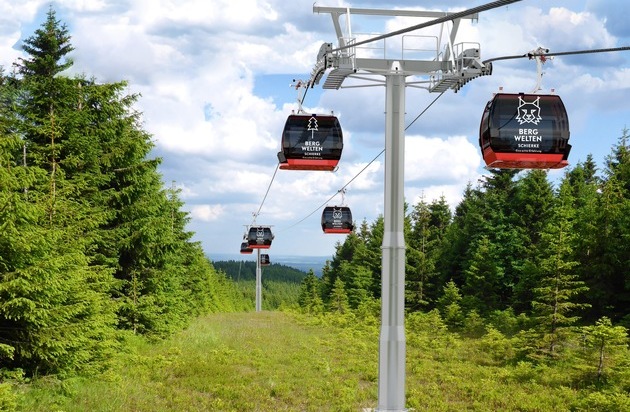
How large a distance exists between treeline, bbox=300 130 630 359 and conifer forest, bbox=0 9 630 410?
10 cm

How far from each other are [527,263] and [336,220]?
10159 millimetres

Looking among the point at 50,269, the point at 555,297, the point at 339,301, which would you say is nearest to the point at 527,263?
the point at 555,297

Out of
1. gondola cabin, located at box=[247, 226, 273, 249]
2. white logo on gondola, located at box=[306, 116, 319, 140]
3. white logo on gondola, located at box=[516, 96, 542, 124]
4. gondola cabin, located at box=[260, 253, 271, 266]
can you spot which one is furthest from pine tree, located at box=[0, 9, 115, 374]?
gondola cabin, located at box=[260, 253, 271, 266]

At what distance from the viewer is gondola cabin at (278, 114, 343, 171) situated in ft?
52.5

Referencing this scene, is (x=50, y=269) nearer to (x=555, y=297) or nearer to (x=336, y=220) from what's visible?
(x=555, y=297)

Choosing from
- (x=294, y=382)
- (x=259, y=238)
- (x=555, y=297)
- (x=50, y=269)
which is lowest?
(x=294, y=382)

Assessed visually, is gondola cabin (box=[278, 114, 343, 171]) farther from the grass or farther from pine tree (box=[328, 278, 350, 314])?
pine tree (box=[328, 278, 350, 314])

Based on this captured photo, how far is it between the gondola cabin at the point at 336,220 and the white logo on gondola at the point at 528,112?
23.4 m

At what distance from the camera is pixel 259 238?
5466 cm

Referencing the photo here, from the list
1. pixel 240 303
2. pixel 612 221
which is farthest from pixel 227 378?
pixel 240 303

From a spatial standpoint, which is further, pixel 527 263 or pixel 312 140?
pixel 527 263

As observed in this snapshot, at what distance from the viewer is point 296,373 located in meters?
24.3

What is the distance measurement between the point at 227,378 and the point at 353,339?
1389 cm

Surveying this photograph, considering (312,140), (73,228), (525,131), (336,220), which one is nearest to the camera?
(525,131)
